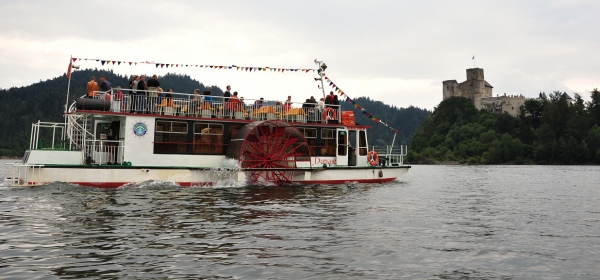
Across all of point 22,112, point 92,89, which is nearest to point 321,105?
point 92,89

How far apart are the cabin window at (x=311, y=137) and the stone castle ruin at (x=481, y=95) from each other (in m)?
122

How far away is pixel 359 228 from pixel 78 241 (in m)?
5.83

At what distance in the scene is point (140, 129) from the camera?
2112cm

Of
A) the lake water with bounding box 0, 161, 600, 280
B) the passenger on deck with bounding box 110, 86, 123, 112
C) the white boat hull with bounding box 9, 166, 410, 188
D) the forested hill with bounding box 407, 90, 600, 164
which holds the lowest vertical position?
the lake water with bounding box 0, 161, 600, 280

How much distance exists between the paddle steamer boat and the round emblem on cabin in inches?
1.5

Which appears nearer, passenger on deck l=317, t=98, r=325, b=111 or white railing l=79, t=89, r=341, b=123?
white railing l=79, t=89, r=341, b=123

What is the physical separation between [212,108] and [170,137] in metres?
2.20

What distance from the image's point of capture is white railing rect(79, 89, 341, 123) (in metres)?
21.2

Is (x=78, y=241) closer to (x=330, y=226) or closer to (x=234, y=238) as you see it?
(x=234, y=238)

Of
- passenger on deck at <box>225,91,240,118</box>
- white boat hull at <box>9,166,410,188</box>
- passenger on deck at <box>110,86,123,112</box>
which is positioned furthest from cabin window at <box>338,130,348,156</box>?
passenger on deck at <box>110,86,123,112</box>

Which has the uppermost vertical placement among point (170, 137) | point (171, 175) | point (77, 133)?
point (77, 133)

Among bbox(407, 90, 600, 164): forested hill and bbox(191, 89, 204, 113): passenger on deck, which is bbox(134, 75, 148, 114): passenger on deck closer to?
bbox(191, 89, 204, 113): passenger on deck

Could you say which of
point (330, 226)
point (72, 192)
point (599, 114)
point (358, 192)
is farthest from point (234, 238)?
point (599, 114)

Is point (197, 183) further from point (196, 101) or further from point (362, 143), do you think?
point (362, 143)
